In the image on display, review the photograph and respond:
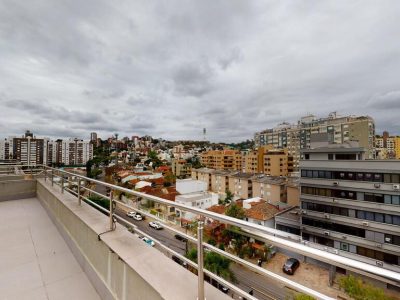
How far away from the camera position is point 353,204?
13977mm

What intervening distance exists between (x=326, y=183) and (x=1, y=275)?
17467mm

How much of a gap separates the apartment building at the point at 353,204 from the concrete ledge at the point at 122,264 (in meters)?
15.2

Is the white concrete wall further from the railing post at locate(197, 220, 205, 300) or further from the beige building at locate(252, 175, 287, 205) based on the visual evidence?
the railing post at locate(197, 220, 205, 300)

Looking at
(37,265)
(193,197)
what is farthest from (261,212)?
(37,265)

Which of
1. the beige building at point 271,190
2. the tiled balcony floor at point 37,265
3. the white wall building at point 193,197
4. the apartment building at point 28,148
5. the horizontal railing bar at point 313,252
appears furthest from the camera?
the apartment building at point 28,148

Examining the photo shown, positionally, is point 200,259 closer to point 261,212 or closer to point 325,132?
point 261,212

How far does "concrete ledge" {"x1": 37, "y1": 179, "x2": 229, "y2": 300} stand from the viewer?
1.57 metres

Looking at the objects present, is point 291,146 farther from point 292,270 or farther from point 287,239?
point 287,239

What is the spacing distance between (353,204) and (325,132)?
1696cm

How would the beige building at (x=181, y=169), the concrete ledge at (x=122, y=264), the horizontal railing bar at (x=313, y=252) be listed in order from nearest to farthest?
1. the horizontal railing bar at (x=313, y=252)
2. the concrete ledge at (x=122, y=264)
3. the beige building at (x=181, y=169)

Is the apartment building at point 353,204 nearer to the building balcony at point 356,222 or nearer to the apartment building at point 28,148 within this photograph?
the building balcony at point 356,222

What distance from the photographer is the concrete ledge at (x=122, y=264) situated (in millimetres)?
1565

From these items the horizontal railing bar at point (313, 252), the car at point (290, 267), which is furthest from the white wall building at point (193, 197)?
the horizontal railing bar at point (313, 252)

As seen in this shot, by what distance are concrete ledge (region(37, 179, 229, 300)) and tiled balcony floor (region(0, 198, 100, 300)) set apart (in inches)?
5.4
